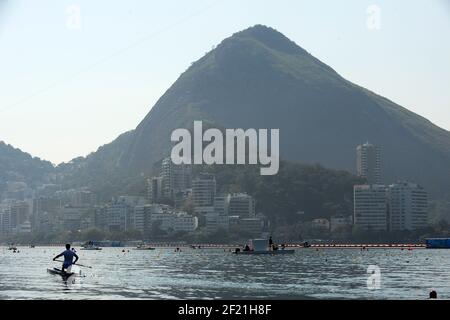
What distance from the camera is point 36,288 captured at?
163ft

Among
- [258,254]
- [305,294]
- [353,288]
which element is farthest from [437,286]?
[258,254]

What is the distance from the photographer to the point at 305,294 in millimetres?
48531
